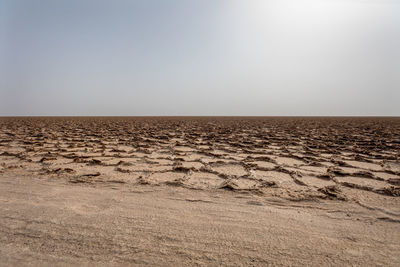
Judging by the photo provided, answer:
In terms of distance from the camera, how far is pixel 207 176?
7.64 ft

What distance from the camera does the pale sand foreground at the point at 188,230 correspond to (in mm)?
993

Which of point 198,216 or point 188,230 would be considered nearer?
point 188,230

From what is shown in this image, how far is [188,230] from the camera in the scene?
1229 millimetres

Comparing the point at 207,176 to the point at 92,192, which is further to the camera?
the point at 207,176

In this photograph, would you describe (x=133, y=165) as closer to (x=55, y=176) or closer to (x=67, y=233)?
(x=55, y=176)

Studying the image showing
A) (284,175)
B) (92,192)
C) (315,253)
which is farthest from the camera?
(284,175)

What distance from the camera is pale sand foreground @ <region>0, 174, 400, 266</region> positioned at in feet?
3.26

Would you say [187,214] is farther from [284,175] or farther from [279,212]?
[284,175]

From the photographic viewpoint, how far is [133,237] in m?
1.15

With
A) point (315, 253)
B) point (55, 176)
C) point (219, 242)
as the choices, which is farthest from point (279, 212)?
point (55, 176)

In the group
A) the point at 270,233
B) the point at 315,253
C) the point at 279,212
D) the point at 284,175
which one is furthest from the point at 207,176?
the point at 315,253

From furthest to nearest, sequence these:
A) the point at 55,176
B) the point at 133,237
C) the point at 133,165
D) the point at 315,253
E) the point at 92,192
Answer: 1. the point at 133,165
2. the point at 55,176
3. the point at 92,192
4. the point at 133,237
5. the point at 315,253

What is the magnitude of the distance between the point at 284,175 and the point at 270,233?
1.30 meters

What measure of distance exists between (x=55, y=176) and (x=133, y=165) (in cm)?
82
